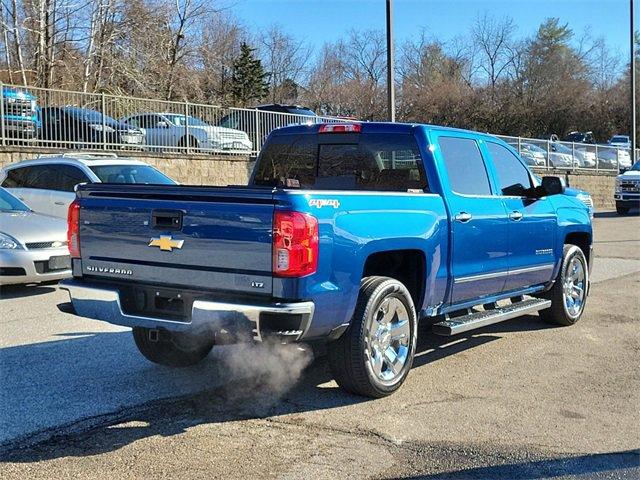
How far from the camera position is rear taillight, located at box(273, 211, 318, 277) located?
4.29 m

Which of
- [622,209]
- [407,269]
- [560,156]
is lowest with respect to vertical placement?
[622,209]

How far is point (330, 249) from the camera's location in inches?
177

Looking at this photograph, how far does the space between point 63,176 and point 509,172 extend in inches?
304

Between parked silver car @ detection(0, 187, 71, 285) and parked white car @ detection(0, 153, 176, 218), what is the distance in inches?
83.5

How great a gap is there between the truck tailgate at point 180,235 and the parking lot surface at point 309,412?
0.91m

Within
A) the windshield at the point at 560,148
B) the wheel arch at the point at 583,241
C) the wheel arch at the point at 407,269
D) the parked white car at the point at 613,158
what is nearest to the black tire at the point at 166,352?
the wheel arch at the point at 407,269

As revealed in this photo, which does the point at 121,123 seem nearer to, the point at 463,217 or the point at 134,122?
the point at 134,122

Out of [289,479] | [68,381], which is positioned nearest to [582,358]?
[289,479]

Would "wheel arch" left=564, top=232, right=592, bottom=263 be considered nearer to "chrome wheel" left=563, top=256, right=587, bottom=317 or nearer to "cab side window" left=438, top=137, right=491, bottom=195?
"chrome wheel" left=563, top=256, right=587, bottom=317

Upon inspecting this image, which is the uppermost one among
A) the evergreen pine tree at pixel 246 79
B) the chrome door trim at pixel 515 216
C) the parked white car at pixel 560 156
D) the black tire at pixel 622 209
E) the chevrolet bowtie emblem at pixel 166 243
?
the evergreen pine tree at pixel 246 79

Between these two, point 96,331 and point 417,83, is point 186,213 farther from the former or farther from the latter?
point 417,83

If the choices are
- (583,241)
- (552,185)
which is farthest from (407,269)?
(583,241)

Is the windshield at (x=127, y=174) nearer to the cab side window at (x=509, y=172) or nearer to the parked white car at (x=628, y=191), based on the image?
the cab side window at (x=509, y=172)

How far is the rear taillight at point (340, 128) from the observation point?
20.1 feet
